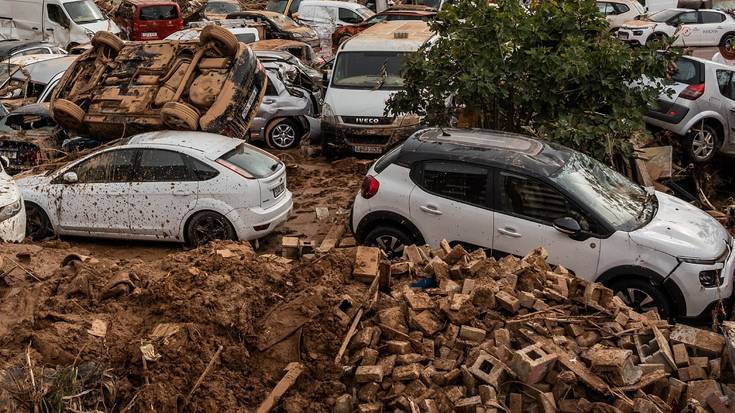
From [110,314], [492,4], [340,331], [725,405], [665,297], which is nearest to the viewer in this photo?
[725,405]

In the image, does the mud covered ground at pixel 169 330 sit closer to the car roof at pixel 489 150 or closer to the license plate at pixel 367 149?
the car roof at pixel 489 150

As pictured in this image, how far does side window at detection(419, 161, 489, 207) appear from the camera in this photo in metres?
8.11

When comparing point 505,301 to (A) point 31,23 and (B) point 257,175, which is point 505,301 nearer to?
(B) point 257,175

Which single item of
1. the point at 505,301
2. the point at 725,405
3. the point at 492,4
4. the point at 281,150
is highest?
the point at 492,4

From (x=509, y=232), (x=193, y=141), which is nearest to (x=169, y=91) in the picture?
(x=193, y=141)

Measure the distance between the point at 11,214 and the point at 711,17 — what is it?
1933 cm

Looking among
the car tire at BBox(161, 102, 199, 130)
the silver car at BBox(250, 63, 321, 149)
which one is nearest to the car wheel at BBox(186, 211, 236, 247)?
the car tire at BBox(161, 102, 199, 130)

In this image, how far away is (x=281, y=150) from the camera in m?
14.5

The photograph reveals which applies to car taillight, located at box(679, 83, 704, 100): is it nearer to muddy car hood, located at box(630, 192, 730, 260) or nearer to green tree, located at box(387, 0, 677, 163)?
green tree, located at box(387, 0, 677, 163)

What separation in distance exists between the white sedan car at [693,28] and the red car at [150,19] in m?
13.5

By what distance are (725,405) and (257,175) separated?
615 centimetres

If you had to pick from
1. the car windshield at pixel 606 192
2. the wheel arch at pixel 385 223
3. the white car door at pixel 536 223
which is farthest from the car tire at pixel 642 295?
the wheel arch at pixel 385 223

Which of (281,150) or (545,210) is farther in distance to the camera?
(281,150)

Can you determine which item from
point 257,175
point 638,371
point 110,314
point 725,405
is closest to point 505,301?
point 638,371
